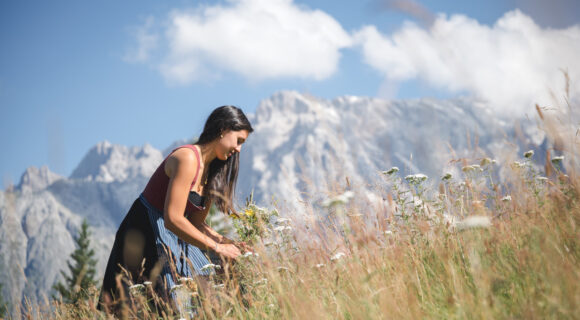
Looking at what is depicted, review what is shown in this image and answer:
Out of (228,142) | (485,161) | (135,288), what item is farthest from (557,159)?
(135,288)

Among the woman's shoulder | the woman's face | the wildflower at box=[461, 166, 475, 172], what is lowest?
the wildflower at box=[461, 166, 475, 172]

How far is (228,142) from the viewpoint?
329cm

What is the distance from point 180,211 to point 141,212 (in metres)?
0.47

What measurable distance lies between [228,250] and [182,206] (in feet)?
1.60

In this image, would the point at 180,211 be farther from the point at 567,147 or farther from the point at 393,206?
the point at 567,147

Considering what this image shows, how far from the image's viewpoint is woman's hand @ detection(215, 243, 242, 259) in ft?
9.69

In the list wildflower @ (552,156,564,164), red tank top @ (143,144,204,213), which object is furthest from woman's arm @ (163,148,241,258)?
wildflower @ (552,156,564,164)

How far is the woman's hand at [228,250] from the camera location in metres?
2.95

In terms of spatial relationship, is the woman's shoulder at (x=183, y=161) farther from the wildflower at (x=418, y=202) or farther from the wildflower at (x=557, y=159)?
the wildflower at (x=557, y=159)

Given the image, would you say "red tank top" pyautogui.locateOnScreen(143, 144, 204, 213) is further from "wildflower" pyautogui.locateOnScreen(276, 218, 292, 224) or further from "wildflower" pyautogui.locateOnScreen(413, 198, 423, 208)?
"wildflower" pyautogui.locateOnScreen(413, 198, 423, 208)

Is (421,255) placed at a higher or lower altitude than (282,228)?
lower

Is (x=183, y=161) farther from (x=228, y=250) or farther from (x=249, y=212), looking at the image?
(x=228, y=250)

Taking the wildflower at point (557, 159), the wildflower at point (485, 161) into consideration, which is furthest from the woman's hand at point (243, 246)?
the wildflower at point (557, 159)

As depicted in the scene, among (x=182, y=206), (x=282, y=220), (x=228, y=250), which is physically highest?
(x=182, y=206)
